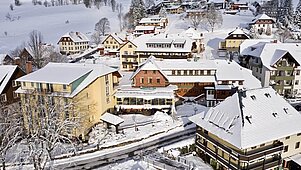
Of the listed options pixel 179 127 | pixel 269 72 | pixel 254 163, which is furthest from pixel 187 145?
pixel 269 72

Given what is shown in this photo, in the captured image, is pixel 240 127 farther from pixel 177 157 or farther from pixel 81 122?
pixel 81 122

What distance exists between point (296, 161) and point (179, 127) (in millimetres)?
16795

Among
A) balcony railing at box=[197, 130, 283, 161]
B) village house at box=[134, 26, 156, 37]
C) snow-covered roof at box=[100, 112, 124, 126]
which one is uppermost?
village house at box=[134, 26, 156, 37]

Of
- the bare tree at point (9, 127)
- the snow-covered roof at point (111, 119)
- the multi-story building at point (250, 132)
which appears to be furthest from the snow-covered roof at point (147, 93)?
the bare tree at point (9, 127)

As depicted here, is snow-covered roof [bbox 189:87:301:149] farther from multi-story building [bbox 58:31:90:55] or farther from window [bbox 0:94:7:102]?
multi-story building [bbox 58:31:90:55]

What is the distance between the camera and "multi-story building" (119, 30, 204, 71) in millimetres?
74500

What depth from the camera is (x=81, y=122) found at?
43.4m

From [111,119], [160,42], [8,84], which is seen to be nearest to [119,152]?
[111,119]

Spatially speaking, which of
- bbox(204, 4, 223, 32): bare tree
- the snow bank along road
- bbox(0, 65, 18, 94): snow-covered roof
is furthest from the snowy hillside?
the snow bank along road

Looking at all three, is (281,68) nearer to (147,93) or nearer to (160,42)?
(147,93)

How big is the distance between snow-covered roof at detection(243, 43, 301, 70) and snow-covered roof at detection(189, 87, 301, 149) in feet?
86.4

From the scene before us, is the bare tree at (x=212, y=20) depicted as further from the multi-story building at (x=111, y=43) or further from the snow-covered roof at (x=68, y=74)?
the snow-covered roof at (x=68, y=74)

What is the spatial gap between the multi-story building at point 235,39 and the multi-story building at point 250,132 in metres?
60.1

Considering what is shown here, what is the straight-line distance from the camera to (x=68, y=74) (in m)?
45.0
